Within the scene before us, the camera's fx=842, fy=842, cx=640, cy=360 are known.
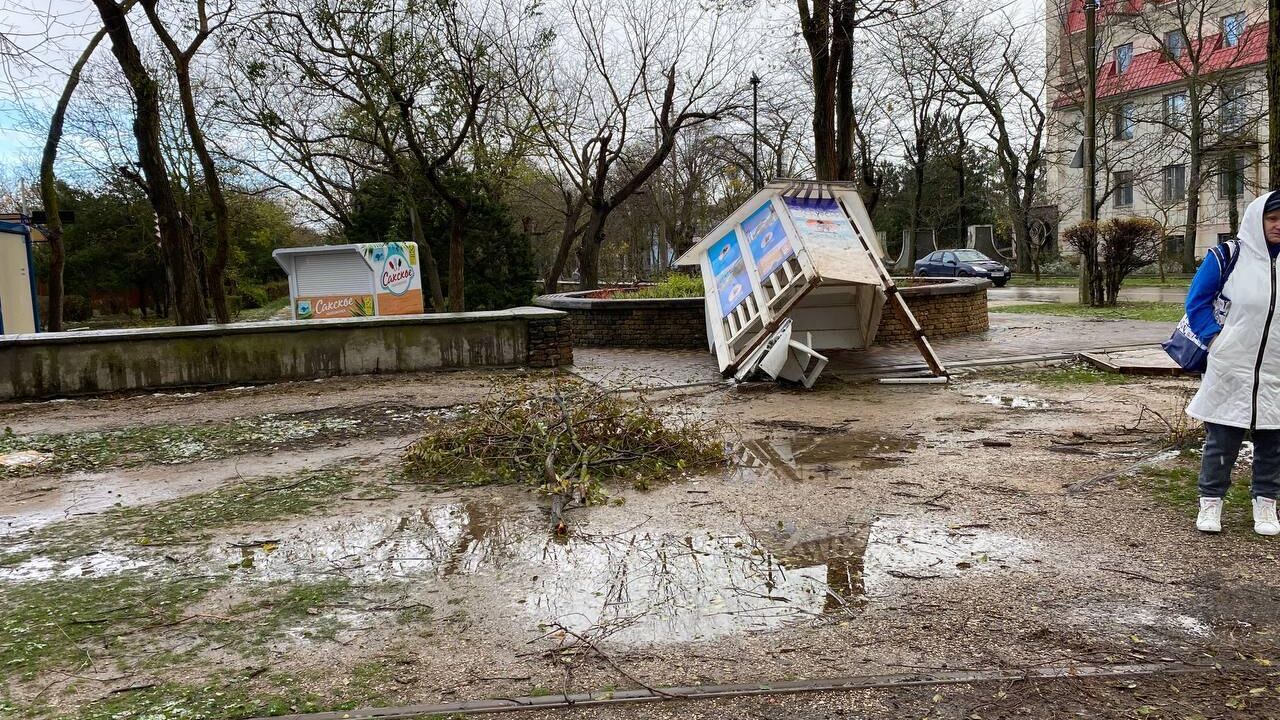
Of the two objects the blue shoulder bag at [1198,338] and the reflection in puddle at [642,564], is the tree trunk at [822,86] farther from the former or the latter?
the reflection in puddle at [642,564]

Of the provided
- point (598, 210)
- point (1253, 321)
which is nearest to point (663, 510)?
point (1253, 321)

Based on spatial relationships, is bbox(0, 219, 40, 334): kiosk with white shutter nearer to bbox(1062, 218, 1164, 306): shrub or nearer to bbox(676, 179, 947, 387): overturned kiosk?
Result: bbox(676, 179, 947, 387): overturned kiosk

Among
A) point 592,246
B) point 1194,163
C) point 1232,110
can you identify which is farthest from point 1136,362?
point 1232,110

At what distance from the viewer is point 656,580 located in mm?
4055

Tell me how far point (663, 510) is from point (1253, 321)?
3.26 metres

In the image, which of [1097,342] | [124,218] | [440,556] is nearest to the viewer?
[440,556]

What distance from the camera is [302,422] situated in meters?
8.55

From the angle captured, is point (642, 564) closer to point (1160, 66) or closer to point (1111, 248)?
→ point (1111, 248)

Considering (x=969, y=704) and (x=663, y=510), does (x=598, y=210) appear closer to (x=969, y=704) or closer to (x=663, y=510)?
(x=663, y=510)

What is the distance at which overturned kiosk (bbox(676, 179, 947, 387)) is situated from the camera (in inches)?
376

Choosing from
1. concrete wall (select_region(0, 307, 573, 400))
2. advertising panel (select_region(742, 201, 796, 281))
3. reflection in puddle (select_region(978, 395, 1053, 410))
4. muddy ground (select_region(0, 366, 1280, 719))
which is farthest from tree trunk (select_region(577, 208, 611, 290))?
muddy ground (select_region(0, 366, 1280, 719))

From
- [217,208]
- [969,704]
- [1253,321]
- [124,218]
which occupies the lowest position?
[969,704]

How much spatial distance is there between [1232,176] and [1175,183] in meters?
7.67

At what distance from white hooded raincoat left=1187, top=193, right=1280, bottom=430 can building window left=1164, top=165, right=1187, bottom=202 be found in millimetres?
42981
